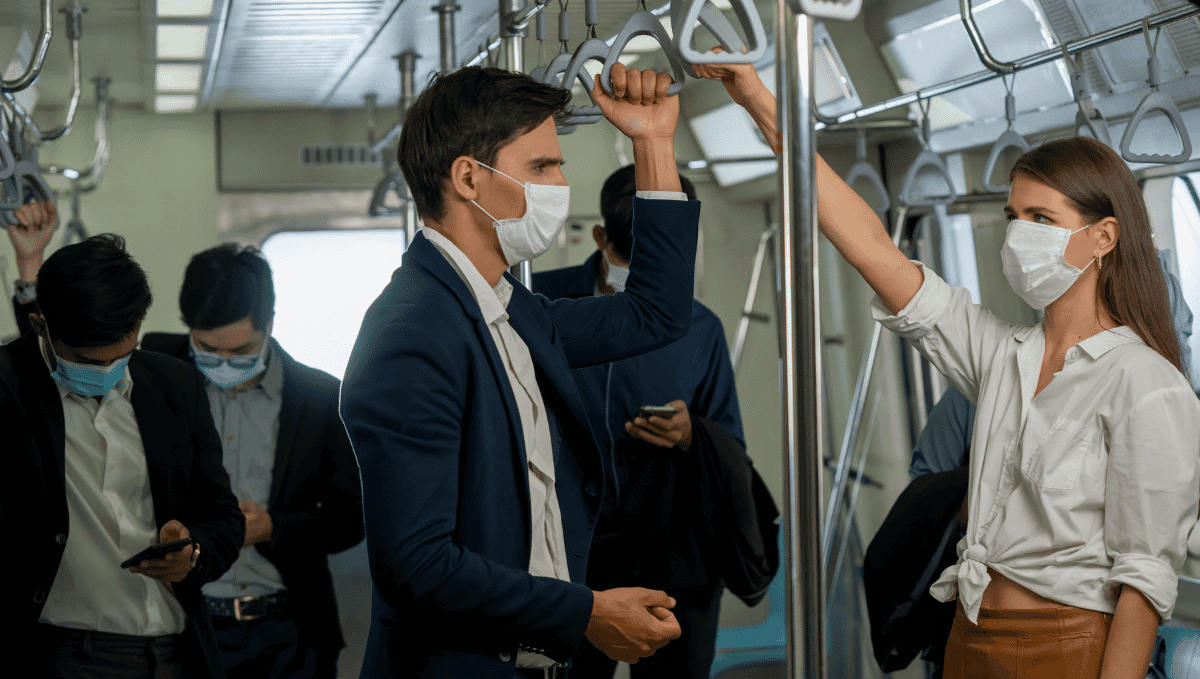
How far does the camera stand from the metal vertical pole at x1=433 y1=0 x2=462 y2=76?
3.43 m

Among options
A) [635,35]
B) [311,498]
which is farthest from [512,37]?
[311,498]

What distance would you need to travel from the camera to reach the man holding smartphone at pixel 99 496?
2.36 meters

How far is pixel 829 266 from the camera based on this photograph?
5109mm

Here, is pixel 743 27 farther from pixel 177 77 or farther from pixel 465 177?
pixel 177 77

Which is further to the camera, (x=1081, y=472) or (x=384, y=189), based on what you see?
(x=384, y=189)

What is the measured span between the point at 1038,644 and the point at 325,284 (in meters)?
4.25

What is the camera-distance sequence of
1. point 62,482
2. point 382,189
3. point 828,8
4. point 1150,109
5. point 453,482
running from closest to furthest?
1. point 828,8
2. point 453,482
3. point 62,482
4. point 1150,109
5. point 382,189

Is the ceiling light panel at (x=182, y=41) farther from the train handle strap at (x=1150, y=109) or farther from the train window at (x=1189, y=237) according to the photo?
the train window at (x=1189, y=237)

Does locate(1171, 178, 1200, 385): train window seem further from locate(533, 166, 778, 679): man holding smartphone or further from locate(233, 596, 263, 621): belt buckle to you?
locate(233, 596, 263, 621): belt buckle

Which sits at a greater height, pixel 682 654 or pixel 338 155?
pixel 338 155

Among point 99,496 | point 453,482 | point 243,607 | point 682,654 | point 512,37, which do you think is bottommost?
point 682,654

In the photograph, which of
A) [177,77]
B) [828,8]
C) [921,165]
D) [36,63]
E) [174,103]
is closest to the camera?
[828,8]

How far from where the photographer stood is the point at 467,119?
1.61 metres

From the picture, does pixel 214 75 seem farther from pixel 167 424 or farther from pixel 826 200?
pixel 826 200
